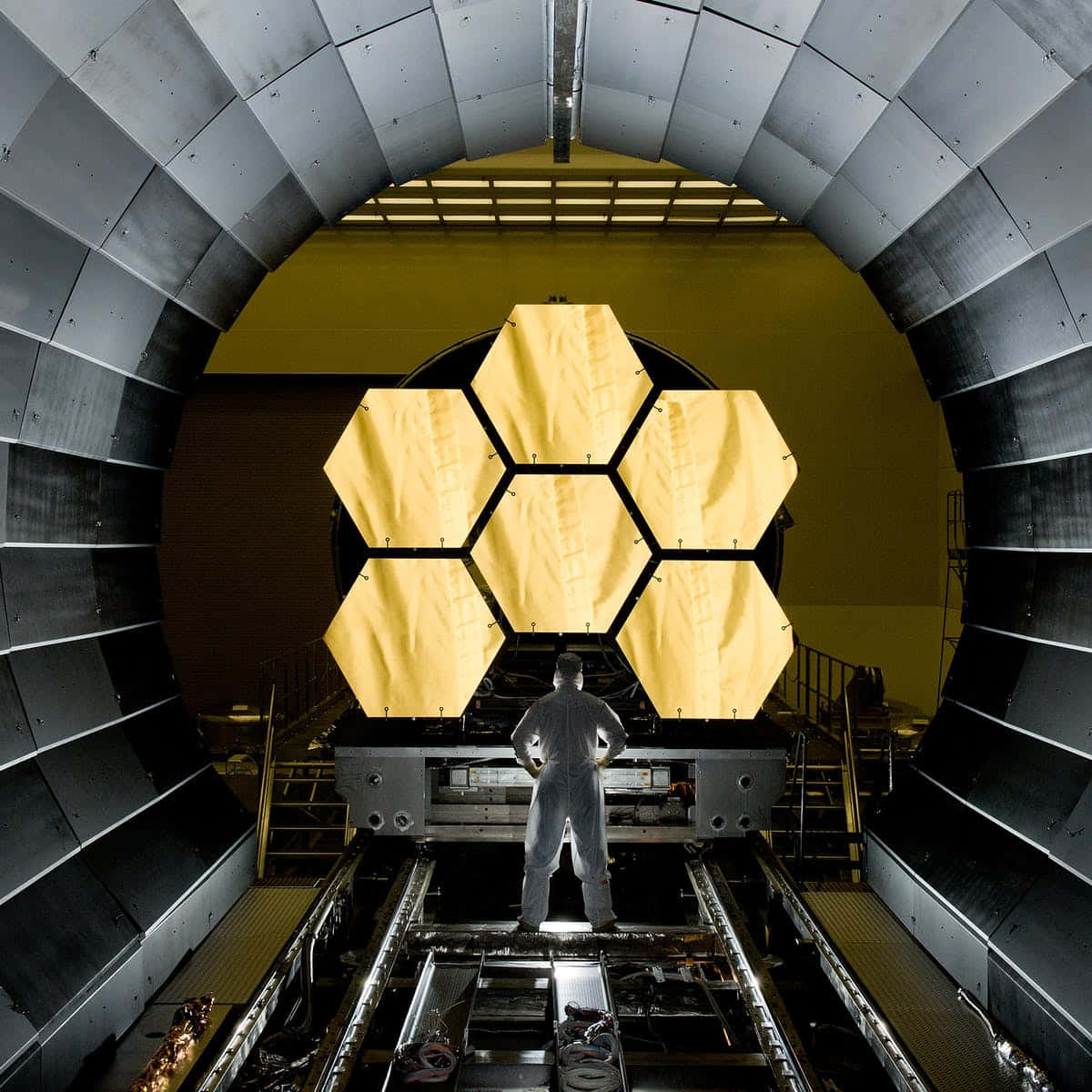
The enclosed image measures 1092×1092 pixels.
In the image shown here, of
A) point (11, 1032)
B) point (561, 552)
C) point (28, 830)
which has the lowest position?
point (11, 1032)

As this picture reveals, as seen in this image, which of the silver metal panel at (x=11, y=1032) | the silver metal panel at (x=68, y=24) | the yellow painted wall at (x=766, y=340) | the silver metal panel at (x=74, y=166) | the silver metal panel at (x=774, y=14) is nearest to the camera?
the silver metal panel at (x=68, y=24)

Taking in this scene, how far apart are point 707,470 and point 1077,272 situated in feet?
6.15

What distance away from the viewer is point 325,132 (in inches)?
149

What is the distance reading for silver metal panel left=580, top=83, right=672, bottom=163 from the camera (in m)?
3.98

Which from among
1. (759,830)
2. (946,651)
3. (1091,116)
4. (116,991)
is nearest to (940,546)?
(946,651)

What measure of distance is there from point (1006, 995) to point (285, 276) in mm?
9875

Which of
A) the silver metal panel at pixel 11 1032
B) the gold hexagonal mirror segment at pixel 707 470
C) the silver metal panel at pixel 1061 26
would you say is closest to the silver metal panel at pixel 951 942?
the gold hexagonal mirror segment at pixel 707 470

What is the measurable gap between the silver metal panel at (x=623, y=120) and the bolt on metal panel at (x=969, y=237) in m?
1.37

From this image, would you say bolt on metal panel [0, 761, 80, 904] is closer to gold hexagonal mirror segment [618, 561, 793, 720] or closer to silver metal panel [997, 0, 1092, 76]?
gold hexagonal mirror segment [618, 561, 793, 720]

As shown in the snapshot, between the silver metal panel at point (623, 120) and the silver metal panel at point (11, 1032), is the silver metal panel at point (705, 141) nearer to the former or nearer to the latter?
the silver metal panel at point (623, 120)

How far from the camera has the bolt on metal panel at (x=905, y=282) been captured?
396cm

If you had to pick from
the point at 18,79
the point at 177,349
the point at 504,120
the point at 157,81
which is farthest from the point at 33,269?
the point at 504,120

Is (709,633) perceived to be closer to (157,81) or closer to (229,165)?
(229,165)

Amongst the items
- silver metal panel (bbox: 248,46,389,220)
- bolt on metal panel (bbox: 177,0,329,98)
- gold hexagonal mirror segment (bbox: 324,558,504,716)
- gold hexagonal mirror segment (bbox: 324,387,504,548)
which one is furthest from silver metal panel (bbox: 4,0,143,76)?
gold hexagonal mirror segment (bbox: 324,558,504,716)
